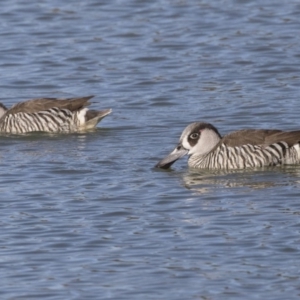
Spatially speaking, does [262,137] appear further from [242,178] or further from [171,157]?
[171,157]

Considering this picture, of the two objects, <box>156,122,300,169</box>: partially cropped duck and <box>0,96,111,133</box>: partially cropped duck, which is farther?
<box>0,96,111,133</box>: partially cropped duck

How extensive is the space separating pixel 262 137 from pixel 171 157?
113cm

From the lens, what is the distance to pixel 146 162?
15766mm

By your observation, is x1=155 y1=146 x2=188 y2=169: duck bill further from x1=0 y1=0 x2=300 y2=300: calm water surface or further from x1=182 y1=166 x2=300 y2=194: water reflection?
x1=182 y1=166 x2=300 y2=194: water reflection

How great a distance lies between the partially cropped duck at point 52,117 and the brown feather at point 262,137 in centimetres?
313

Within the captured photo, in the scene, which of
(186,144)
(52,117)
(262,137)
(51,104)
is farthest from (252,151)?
(51,104)

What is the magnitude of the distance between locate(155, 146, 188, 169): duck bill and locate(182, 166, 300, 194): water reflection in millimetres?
234

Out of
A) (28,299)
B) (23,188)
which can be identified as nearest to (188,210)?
(23,188)

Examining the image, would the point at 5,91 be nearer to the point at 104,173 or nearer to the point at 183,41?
the point at 183,41

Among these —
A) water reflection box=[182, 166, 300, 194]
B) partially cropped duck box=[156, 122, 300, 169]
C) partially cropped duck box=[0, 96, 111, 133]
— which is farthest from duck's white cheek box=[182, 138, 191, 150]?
partially cropped duck box=[0, 96, 111, 133]

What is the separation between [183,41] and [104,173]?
8390mm

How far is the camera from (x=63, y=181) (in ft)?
48.7

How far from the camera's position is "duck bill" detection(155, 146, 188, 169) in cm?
1550

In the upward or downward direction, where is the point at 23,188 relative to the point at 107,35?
downward
